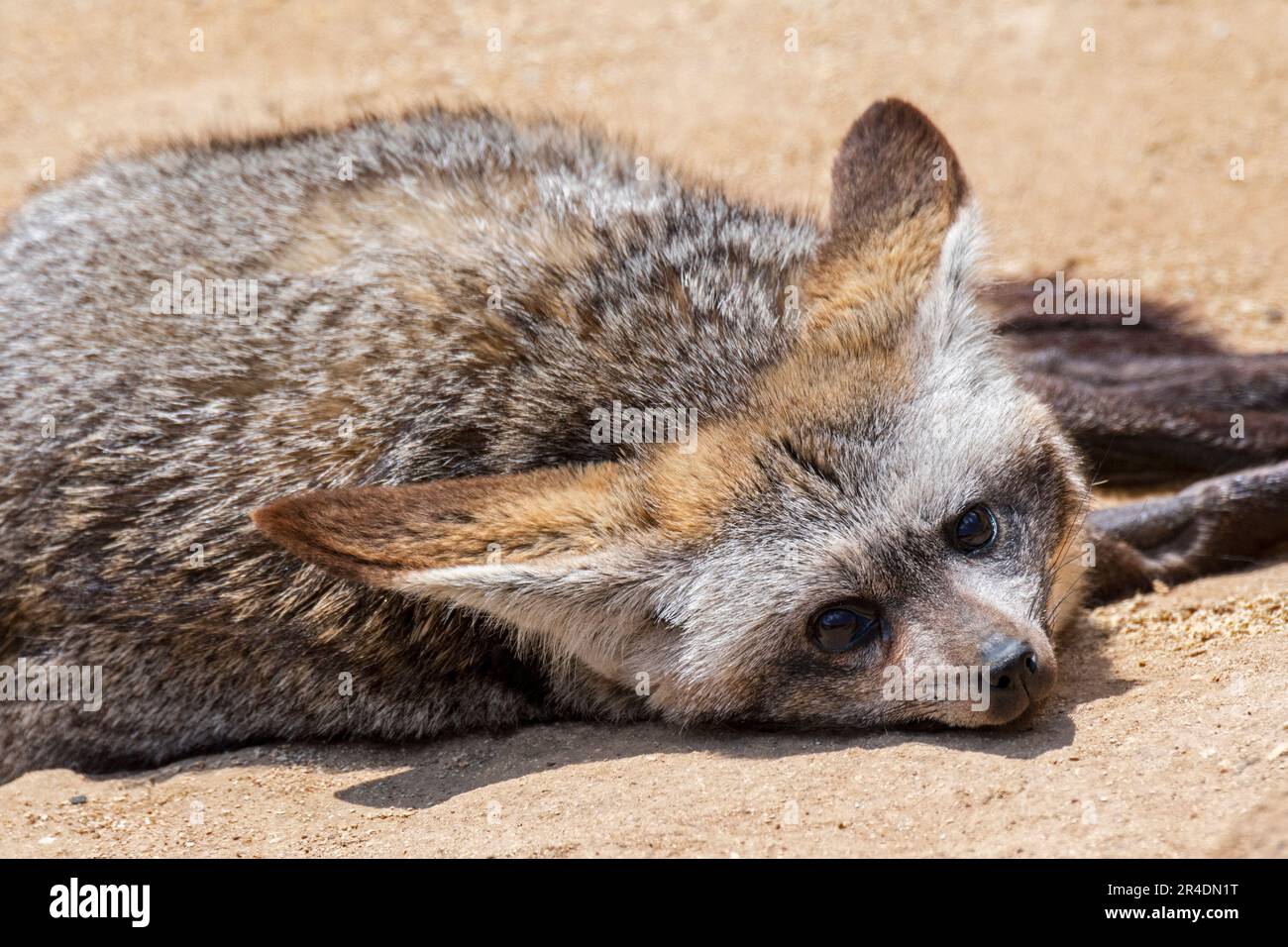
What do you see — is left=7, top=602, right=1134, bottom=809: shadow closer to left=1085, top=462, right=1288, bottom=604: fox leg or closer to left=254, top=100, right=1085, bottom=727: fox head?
left=254, top=100, right=1085, bottom=727: fox head

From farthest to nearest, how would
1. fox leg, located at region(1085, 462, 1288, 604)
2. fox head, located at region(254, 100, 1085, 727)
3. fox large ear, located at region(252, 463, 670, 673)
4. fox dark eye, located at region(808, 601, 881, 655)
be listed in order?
fox leg, located at region(1085, 462, 1288, 604) < fox dark eye, located at region(808, 601, 881, 655) < fox head, located at region(254, 100, 1085, 727) < fox large ear, located at region(252, 463, 670, 673)

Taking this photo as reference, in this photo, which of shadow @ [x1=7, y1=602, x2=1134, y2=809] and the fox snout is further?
shadow @ [x1=7, y1=602, x2=1134, y2=809]

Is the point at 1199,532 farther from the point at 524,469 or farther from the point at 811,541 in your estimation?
the point at 524,469

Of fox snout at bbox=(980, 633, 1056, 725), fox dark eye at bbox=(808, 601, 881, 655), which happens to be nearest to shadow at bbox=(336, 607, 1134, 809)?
fox snout at bbox=(980, 633, 1056, 725)

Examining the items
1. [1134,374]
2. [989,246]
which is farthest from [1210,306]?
[989,246]

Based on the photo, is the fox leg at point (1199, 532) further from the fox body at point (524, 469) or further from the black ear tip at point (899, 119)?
the black ear tip at point (899, 119)
